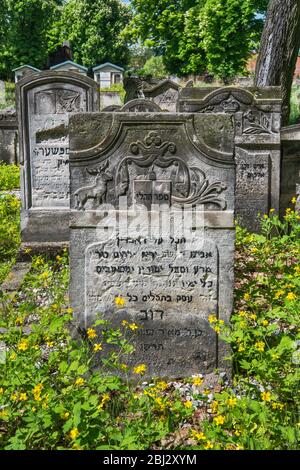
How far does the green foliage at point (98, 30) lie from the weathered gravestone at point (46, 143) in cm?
4641

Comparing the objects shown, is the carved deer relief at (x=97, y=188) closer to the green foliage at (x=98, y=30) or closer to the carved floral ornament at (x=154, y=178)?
the carved floral ornament at (x=154, y=178)

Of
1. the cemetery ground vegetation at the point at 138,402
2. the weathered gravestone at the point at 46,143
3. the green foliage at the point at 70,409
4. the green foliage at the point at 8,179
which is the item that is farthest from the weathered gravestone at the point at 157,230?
the green foliage at the point at 8,179

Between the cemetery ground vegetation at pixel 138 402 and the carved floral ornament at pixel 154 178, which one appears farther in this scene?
the carved floral ornament at pixel 154 178

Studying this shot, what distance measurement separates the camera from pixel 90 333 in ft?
10.7

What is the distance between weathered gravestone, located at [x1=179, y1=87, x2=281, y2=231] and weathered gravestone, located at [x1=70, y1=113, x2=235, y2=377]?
3.81 metres

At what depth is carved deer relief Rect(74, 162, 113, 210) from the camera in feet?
11.4

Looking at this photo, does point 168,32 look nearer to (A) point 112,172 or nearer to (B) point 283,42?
(B) point 283,42

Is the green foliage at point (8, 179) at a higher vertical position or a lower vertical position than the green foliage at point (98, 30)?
lower

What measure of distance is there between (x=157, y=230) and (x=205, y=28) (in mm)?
27835

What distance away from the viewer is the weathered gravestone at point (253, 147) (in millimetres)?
7094

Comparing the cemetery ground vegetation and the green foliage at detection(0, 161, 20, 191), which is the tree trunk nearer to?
the green foliage at detection(0, 161, 20, 191)

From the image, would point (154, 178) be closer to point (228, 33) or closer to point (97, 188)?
point (97, 188)

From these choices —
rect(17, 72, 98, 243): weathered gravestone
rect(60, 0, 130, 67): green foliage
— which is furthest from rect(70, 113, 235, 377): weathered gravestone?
rect(60, 0, 130, 67): green foliage

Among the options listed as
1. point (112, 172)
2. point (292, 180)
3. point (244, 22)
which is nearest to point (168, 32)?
point (244, 22)
